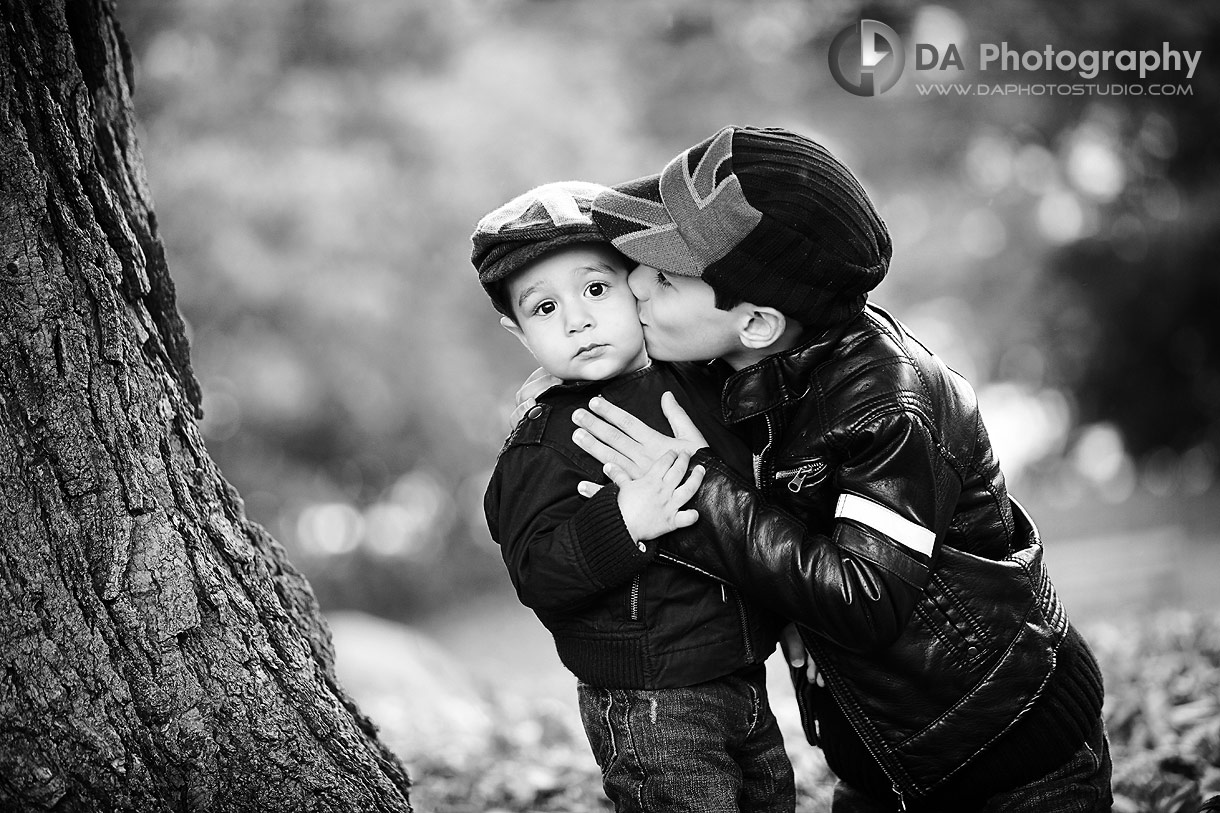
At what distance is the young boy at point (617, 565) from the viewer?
6.78ft

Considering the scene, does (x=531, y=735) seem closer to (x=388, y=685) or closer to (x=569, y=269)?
(x=388, y=685)

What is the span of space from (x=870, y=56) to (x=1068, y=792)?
660 centimetres

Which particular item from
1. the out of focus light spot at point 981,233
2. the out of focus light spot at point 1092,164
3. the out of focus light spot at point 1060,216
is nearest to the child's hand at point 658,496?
the out of focus light spot at point 1060,216

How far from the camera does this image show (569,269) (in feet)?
7.22

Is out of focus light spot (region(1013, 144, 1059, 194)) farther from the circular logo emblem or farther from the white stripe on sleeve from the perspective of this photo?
the white stripe on sleeve

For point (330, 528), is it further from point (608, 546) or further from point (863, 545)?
point (863, 545)

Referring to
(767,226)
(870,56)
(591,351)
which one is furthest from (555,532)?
(870,56)

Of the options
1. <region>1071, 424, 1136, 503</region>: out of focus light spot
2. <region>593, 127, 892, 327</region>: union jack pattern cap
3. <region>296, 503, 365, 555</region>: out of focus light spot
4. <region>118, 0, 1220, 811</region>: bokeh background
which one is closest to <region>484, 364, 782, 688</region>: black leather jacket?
<region>593, 127, 892, 327</region>: union jack pattern cap

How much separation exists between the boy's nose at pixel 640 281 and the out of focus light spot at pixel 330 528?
8.06 meters

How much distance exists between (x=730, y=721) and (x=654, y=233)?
39.5 inches

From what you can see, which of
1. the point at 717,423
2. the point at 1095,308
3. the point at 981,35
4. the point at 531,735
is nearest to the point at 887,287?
the point at 1095,308

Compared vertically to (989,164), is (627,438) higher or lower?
lower

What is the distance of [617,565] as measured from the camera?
2.03 metres

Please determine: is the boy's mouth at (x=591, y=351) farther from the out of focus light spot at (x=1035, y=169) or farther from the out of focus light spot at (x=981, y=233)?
the out of focus light spot at (x=1035, y=169)
